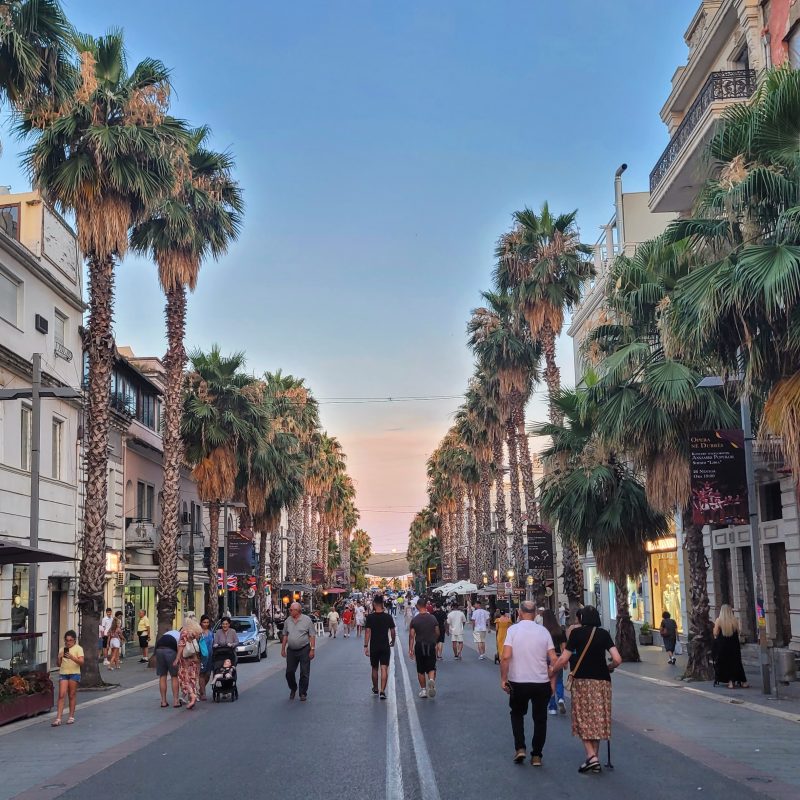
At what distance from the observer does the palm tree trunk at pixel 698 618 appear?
21625 mm

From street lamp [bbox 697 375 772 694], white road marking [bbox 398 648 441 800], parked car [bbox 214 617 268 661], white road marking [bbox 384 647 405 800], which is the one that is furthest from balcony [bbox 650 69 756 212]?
parked car [bbox 214 617 268 661]

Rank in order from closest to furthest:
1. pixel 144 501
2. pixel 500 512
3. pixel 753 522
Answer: pixel 753 522 < pixel 144 501 < pixel 500 512

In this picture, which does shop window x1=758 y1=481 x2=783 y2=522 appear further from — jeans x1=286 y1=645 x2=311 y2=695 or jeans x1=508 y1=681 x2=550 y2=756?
jeans x1=508 y1=681 x2=550 y2=756

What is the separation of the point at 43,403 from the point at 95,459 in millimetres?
Result: 6623

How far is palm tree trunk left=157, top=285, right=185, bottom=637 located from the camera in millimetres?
29453

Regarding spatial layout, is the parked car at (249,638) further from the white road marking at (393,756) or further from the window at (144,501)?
the white road marking at (393,756)

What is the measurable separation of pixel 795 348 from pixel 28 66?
516 inches

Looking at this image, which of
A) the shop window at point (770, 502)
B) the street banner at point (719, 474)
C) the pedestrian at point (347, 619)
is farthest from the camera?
the pedestrian at point (347, 619)

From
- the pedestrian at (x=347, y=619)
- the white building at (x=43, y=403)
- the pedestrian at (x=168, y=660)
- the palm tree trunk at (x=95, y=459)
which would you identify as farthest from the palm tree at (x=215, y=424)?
the pedestrian at (x=168, y=660)

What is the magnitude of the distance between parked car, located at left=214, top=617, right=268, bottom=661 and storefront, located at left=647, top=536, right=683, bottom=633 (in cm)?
1323

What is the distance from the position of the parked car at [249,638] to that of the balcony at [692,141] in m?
17.9

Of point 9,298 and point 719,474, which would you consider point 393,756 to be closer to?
point 719,474

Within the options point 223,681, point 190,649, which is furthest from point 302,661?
point 190,649

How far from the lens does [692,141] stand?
25.3 metres
